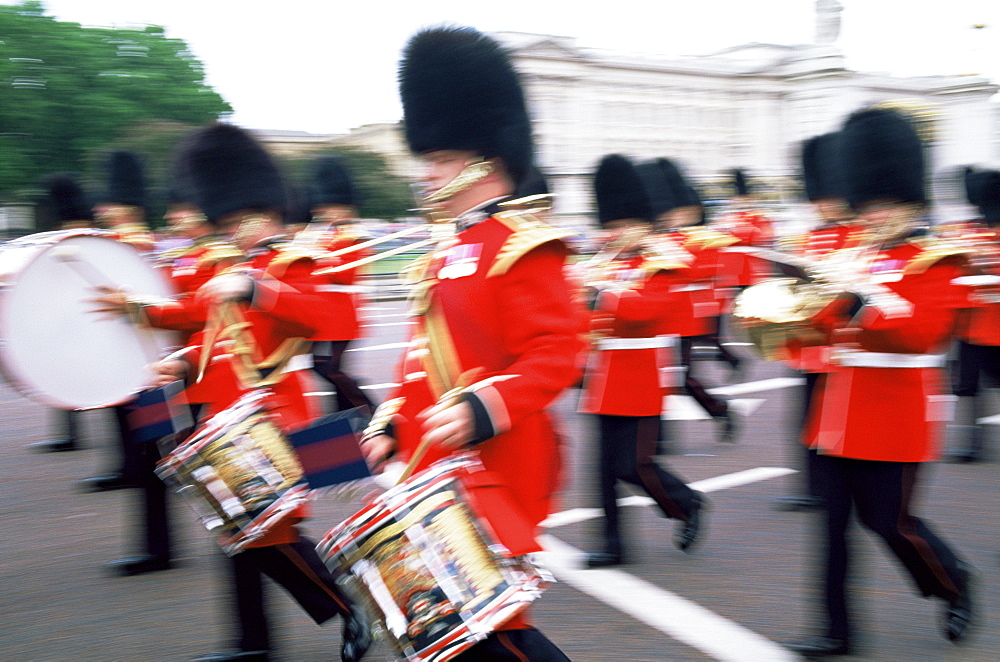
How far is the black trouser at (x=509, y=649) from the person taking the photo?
228 centimetres

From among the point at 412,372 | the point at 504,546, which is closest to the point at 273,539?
the point at 412,372

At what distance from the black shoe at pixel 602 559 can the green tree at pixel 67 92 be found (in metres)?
36.5

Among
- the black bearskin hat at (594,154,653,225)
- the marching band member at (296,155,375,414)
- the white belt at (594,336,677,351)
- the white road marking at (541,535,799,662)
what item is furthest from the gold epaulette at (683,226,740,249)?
the white road marking at (541,535,799,662)

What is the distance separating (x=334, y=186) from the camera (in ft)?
29.7

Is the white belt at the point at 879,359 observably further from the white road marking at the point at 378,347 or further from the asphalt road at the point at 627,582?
the white road marking at the point at 378,347

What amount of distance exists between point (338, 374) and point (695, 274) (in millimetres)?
2674

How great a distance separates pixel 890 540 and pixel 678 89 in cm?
5808

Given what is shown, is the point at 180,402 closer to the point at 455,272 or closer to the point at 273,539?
the point at 273,539

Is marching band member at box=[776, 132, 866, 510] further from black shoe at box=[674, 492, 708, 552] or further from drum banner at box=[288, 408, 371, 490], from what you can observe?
drum banner at box=[288, 408, 371, 490]

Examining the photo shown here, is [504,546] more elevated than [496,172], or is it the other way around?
[496,172]

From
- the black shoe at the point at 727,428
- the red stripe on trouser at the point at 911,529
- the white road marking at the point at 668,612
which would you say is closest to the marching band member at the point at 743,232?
the black shoe at the point at 727,428

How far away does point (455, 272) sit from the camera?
97.7 inches

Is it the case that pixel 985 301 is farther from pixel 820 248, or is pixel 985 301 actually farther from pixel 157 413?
pixel 157 413

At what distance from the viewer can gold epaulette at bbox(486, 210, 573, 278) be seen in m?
2.34
